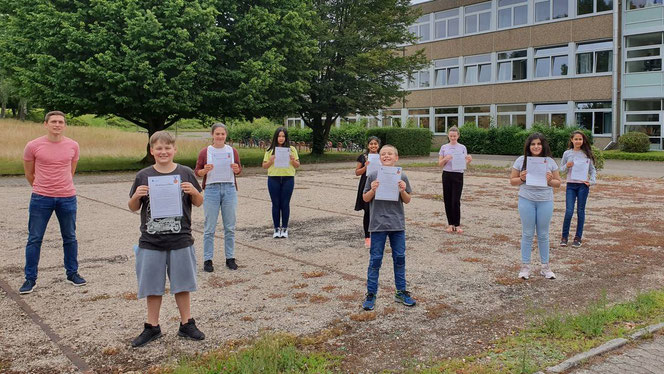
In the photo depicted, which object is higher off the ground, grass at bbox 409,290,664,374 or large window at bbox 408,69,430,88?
large window at bbox 408,69,430,88

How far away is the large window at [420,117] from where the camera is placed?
47656mm

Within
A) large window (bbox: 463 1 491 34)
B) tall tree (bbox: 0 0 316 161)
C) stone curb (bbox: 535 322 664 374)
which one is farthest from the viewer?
large window (bbox: 463 1 491 34)

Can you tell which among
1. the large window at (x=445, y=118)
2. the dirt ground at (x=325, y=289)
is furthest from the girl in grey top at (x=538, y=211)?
the large window at (x=445, y=118)

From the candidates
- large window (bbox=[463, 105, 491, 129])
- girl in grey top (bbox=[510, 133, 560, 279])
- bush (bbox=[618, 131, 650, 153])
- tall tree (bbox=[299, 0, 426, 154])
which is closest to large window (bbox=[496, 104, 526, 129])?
large window (bbox=[463, 105, 491, 129])

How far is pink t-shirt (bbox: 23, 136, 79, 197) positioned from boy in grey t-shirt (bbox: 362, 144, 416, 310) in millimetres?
3433

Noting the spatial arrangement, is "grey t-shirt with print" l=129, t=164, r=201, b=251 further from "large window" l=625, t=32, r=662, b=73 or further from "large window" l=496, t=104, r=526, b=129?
"large window" l=496, t=104, r=526, b=129

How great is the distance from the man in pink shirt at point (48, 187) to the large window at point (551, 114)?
35.7 m

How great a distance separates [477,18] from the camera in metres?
43.4

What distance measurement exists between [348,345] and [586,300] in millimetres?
2769

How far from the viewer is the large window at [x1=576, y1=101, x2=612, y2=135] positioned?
36.3 m

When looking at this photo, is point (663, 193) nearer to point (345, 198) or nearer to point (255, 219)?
point (345, 198)

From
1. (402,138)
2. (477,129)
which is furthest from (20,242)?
(477,129)

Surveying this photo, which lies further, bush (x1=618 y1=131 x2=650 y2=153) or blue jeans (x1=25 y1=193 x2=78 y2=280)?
bush (x1=618 y1=131 x2=650 y2=153)

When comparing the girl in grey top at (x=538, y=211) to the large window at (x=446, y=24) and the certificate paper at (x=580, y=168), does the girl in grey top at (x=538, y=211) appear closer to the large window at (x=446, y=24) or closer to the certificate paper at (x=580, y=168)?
the certificate paper at (x=580, y=168)
